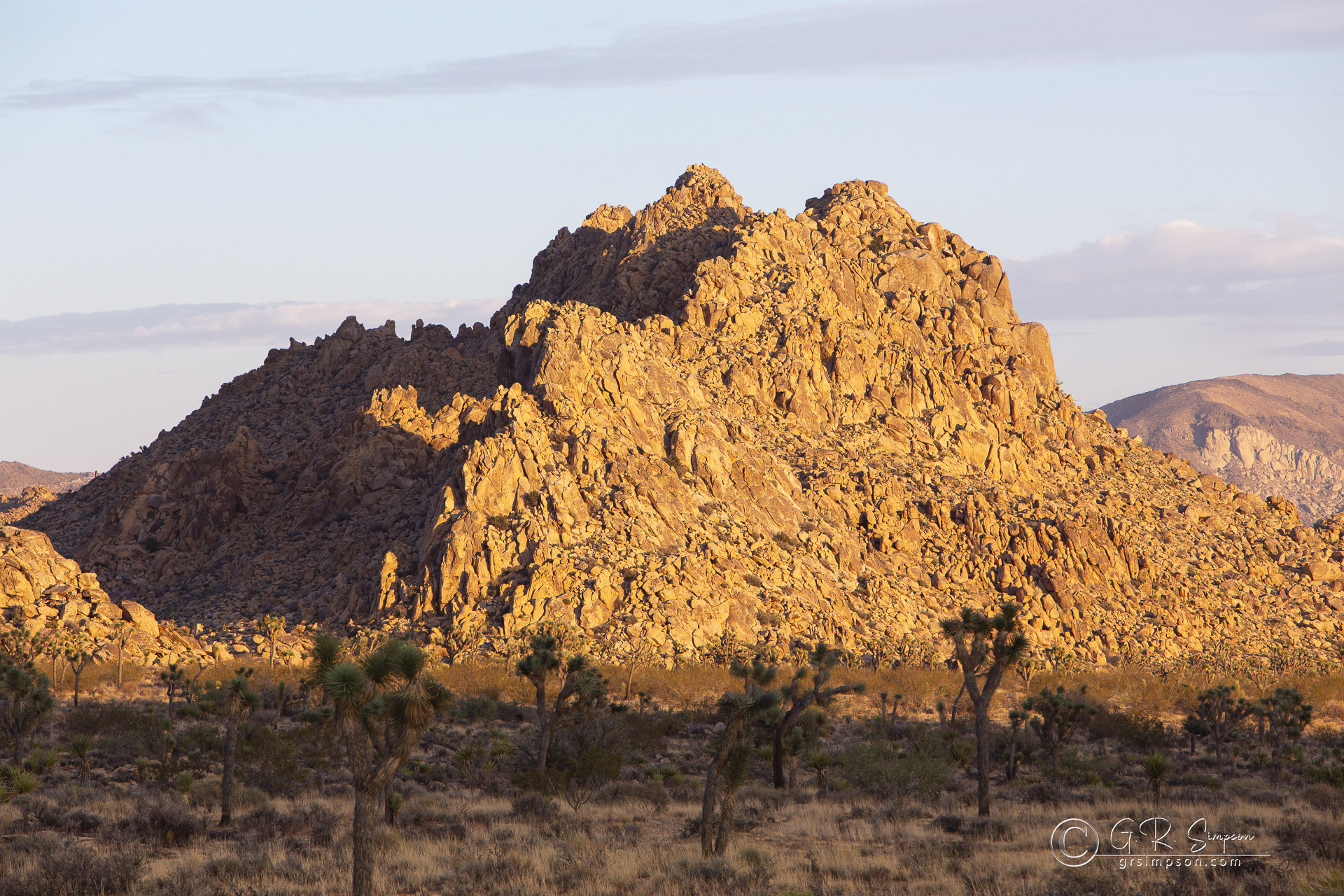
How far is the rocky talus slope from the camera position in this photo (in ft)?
229

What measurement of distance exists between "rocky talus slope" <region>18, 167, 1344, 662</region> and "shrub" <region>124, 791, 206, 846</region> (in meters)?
38.0

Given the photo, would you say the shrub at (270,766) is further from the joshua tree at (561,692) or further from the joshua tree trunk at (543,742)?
the joshua tree at (561,692)

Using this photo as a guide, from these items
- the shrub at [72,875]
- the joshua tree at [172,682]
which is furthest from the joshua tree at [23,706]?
the shrub at [72,875]

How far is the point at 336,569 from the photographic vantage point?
75.3 metres

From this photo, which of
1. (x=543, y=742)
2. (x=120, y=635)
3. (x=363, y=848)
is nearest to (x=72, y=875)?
(x=363, y=848)

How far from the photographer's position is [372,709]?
19266mm

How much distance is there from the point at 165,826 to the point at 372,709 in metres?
9.46

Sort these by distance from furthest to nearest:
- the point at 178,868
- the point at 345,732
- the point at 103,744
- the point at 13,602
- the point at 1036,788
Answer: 1. the point at 13,602
2. the point at 103,744
3. the point at 1036,788
4. the point at 178,868
5. the point at 345,732

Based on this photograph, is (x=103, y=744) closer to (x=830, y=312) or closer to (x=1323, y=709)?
(x=1323, y=709)

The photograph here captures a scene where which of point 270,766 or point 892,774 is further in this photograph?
point 892,774

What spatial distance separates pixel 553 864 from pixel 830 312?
79.9 metres

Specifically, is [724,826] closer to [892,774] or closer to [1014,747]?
[892,774]

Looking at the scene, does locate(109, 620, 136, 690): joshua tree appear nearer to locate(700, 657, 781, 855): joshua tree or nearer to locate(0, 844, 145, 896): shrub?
locate(0, 844, 145, 896): shrub

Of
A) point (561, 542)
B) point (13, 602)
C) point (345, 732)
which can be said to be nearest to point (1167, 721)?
point (561, 542)
